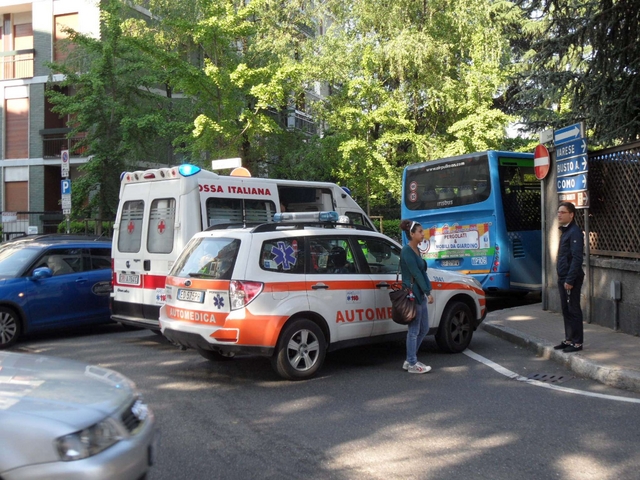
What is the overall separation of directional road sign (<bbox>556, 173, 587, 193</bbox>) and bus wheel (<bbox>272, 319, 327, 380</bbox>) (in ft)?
18.1

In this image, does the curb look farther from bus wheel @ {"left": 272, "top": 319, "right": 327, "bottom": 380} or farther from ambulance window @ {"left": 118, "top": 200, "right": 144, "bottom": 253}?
ambulance window @ {"left": 118, "top": 200, "right": 144, "bottom": 253}

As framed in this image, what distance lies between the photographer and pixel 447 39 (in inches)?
1027

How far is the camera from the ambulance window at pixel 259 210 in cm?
1006

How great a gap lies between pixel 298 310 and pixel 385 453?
2.45m

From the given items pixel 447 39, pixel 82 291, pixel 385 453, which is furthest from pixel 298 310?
pixel 447 39

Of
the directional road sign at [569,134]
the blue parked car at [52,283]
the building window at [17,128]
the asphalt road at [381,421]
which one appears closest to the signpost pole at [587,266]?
the directional road sign at [569,134]

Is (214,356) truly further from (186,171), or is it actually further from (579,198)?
(579,198)

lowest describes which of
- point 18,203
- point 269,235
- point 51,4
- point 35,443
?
point 35,443

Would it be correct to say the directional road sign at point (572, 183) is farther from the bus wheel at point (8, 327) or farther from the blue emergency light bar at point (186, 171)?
the bus wheel at point (8, 327)

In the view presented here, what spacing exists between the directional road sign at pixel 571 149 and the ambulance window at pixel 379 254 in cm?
408

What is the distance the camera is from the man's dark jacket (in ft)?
26.5

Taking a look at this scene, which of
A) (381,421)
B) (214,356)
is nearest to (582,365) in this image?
(381,421)

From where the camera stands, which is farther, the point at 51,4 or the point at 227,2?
the point at 51,4

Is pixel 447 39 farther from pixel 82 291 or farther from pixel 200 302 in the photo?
pixel 200 302
